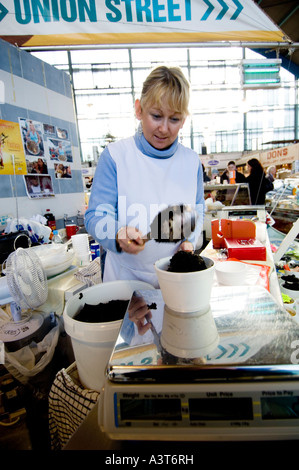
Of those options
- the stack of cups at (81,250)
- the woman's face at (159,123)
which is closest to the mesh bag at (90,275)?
the stack of cups at (81,250)

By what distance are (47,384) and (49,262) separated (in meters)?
0.73

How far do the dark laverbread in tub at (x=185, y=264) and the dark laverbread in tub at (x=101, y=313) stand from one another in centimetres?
29

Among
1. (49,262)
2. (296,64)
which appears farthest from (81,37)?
(296,64)

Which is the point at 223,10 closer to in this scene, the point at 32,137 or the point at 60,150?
the point at 32,137

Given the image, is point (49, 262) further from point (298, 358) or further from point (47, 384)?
point (298, 358)

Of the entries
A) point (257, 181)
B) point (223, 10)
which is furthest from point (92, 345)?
point (257, 181)

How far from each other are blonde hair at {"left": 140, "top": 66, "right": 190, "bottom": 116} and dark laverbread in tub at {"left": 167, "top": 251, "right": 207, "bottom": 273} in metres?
0.69

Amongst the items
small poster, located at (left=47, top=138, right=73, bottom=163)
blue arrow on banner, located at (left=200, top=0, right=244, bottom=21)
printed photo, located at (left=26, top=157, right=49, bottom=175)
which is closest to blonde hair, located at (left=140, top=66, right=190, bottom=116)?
blue arrow on banner, located at (left=200, top=0, right=244, bottom=21)

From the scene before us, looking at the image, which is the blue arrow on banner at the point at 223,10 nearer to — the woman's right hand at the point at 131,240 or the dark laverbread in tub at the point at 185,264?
the woman's right hand at the point at 131,240

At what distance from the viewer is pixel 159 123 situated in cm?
107

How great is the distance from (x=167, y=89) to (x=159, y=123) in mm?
131

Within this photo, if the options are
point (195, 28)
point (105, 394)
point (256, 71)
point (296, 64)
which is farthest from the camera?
point (296, 64)

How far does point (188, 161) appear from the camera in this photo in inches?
49.0

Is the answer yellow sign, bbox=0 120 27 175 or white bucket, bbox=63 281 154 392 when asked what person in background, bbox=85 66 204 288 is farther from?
yellow sign, bbox=0 120 27 175
